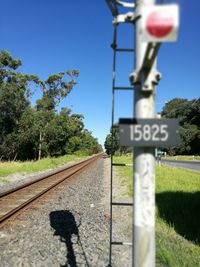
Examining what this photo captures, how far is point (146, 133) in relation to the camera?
2834 millimetres

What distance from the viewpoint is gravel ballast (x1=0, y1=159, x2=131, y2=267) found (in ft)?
19.8

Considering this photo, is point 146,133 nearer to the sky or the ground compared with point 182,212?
nearer to the sky

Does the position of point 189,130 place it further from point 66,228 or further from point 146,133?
point 146,133

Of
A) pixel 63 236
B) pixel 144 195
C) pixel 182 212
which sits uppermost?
pixel 144 195

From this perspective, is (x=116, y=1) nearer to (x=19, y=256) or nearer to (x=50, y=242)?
(x=19, y=256)

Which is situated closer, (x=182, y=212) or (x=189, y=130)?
(x=182, y=212)

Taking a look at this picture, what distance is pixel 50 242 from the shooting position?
23.2 ft

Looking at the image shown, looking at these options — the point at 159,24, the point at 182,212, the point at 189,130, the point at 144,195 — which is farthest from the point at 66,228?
the point at 189,130

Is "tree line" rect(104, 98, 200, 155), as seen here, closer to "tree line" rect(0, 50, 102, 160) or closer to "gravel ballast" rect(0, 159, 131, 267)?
"tree line" rect(0, 50, 102, 160)

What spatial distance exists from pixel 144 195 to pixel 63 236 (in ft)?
16.8

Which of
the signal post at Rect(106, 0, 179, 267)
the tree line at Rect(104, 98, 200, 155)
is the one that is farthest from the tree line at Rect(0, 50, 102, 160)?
the signal post at Rect(106, 0, 179, 267)

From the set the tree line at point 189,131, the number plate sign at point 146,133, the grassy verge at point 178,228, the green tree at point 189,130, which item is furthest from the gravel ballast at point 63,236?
the green tree at point 189,130

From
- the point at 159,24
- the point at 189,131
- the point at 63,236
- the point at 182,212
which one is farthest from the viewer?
the point at 189,131

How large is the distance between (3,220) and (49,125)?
4690 cm
